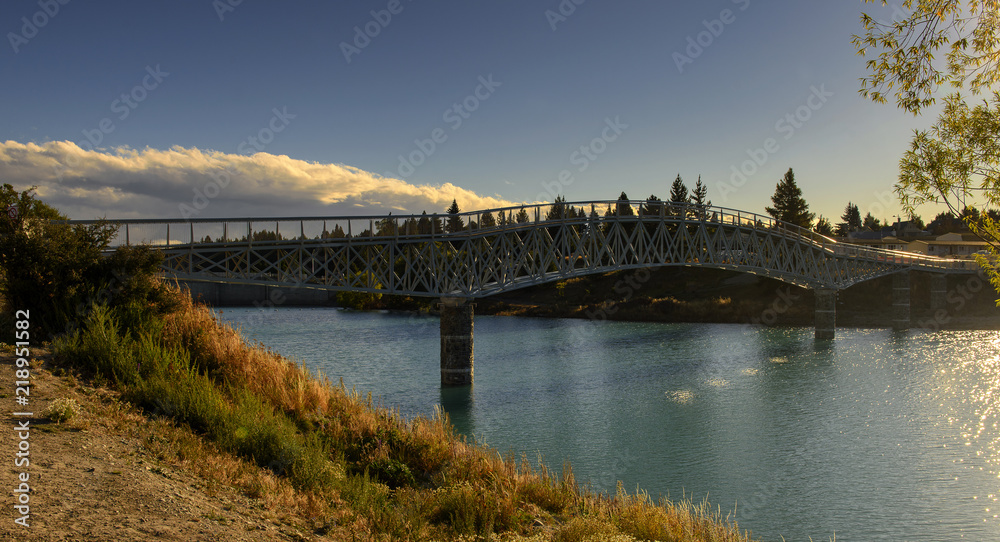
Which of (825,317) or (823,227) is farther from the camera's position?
(823,227)

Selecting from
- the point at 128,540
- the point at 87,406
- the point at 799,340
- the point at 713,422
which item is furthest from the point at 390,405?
the point at 799,340

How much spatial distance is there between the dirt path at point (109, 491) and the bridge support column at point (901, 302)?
82037mm

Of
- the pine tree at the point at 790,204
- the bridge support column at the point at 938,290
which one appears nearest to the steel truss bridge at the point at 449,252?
the bridge support column at the point at 938,290

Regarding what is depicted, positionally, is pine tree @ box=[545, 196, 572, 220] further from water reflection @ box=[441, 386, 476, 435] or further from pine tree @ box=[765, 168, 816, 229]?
pine tree @ box=[765, 168, 816, 229]

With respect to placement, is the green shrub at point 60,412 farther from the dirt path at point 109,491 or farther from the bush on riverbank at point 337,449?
the bush on riverbank at point 337,449

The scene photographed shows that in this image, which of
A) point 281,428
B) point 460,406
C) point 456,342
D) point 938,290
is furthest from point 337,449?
point 938,290

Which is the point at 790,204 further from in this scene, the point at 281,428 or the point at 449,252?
the point at 281,428

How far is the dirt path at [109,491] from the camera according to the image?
661 centimetres

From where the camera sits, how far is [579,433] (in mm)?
25328

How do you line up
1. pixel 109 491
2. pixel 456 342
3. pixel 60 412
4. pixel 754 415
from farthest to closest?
pixel 456 342, pixel 754 415, pixel 60 412, pixel 109 491

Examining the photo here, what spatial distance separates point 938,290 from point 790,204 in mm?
32577

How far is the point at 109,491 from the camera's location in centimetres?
749

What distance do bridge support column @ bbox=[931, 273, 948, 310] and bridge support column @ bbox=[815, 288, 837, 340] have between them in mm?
23899

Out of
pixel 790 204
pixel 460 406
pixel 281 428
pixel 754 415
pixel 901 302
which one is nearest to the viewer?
pixel 281 428
